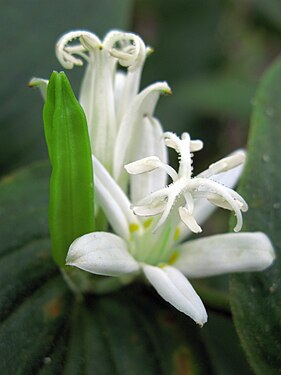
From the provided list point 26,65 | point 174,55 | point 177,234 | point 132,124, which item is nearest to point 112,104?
point 132,124

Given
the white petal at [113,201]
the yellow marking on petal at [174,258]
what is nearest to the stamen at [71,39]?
the white petal at [113,201]

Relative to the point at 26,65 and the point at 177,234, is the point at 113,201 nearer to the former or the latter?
the point at 177,234

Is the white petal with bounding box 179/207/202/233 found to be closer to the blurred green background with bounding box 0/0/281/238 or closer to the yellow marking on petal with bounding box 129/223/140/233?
the yellow marking on petal with bounding box 129/223/140/233

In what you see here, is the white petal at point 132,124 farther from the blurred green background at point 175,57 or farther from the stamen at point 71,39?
the blurred green background at point 175,57

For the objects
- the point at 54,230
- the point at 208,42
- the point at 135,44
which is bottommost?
the point at 208,42

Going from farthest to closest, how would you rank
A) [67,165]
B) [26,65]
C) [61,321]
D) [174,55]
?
[174,55] → [26,65] → [61,321] → [67,165]

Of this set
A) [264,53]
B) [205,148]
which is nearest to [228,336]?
[205,148]

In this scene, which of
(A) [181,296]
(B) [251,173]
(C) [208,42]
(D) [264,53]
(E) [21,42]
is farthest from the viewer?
(D) [264,53]

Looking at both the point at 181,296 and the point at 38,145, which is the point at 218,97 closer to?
the point at 38,145
